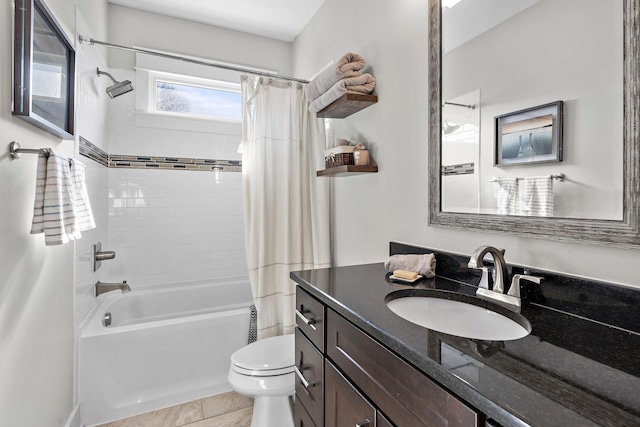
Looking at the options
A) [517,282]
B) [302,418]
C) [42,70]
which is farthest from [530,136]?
[42,70]

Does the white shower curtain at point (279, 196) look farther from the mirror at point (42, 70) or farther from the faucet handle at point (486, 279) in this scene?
the faucet handle at point (486, 279)

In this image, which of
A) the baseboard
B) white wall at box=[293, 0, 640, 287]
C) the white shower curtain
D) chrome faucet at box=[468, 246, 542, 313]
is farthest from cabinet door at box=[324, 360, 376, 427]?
the baseboard

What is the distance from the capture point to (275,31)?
2.76 m

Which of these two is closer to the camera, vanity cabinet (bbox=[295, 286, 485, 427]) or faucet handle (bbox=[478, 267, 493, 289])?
vanity cabinet (bbox=[295, 286, 485, 427])

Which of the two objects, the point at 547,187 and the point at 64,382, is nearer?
the point at 547,187

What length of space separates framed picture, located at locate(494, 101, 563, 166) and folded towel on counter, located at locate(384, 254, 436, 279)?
43 centimetres

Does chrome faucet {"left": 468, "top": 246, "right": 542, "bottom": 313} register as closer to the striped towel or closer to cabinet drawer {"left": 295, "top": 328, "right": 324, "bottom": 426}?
cabinet drawer {"left": 295, "top": 328, "right": 324, "bottom": 426}

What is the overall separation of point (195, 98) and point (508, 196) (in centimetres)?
266

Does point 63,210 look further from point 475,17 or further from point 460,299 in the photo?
point 475,17

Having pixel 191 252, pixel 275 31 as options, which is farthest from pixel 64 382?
pixel 275 31

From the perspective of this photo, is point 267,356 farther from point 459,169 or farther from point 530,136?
point 530,136

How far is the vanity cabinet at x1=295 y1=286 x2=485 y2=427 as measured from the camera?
24.7 inches

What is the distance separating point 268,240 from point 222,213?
1037 millimetres

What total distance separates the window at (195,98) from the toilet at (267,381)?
209 cm
